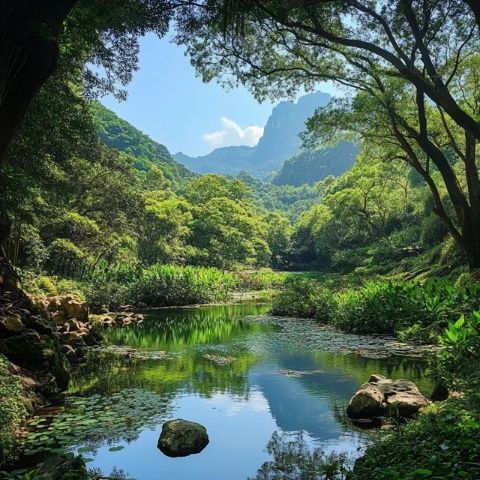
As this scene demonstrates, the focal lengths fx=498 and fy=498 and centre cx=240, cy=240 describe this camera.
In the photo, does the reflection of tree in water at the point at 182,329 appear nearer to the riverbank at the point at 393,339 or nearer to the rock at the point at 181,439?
the riverbank at the point at 393,339

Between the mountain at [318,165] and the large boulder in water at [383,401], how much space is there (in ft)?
460

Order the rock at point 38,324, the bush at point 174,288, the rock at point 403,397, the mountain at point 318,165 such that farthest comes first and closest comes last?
the mountain at point 318,165
the bush at point 174,288
the rock at point 38,324
the rock at point 403,397

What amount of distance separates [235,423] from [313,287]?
545 inches

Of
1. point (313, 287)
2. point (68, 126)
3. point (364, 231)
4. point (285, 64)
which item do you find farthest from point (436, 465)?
point (364, 231)

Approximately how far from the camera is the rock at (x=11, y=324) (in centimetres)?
813

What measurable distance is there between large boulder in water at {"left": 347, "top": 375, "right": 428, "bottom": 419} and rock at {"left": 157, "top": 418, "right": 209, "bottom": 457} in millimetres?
2163

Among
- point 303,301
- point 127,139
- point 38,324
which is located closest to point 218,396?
point 38,324

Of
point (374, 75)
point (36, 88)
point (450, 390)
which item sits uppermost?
point (374, 75)

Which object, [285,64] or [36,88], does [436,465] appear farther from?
[285,64]

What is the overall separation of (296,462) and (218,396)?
3054 millimetres

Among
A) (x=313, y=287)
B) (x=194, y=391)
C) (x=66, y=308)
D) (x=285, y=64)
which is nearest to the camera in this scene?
(x=194, y=391)

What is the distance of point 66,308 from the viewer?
46.0 feet

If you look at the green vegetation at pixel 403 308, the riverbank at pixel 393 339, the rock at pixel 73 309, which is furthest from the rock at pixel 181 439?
the rock at pixel 73 309

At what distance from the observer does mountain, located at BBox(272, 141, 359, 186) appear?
148 m
